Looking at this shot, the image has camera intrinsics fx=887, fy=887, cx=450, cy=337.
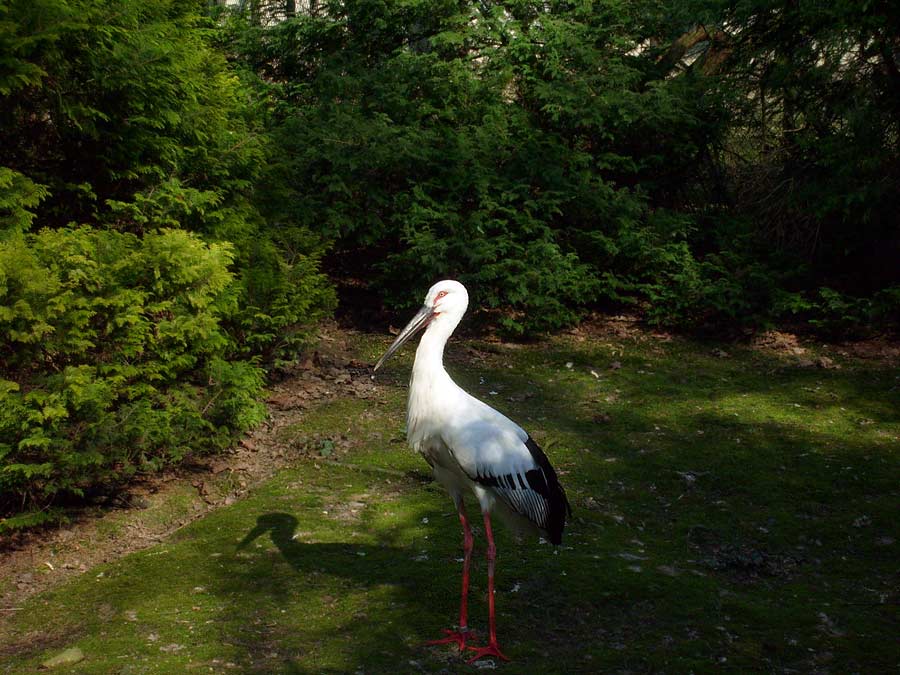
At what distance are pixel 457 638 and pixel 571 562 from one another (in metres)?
1.13

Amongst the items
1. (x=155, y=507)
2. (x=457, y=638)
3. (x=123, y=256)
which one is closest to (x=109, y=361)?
(x=123, y=256)

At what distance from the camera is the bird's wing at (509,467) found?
4855mm

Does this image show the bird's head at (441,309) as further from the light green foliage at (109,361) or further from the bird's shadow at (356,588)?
Answer: the light green foliage at (109,361)

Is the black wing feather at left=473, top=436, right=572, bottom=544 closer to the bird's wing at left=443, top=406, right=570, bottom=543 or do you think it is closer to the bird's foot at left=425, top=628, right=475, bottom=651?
the bird's wing at left=443, top=406, right=570, bottom=543

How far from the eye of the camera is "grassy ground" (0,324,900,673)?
4.65 metres

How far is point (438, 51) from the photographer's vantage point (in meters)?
12.2

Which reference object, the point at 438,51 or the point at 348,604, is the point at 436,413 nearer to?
the point at 348,604

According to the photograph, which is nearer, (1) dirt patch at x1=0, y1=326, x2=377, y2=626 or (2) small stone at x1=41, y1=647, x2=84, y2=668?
(2) small stone at x1=41, y1=647, x2=84, y2=668

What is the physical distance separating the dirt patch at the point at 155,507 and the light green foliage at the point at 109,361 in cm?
23

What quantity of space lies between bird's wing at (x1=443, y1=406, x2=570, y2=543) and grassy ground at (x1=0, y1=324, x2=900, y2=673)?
560 mm

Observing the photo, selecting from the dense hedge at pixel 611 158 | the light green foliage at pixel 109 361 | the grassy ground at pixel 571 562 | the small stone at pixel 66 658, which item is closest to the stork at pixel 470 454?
the grassy ground at pixel 571 562

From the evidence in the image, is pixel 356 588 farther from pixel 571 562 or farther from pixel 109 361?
pixel 109 361

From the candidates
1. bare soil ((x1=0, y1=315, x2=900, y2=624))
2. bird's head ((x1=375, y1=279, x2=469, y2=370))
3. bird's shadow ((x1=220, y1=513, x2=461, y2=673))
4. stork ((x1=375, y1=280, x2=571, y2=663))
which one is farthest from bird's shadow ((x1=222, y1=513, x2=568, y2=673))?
bird's head ((x1=375, y1=279, x2=469, y2=370))

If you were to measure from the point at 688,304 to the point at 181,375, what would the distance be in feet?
20.5
